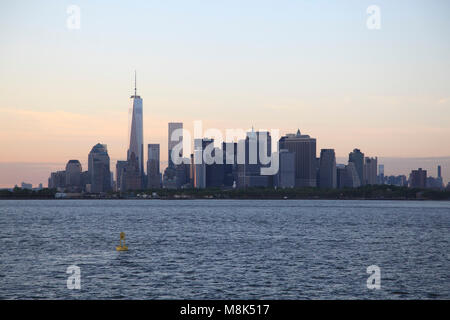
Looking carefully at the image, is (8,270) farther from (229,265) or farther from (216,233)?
(216,233)

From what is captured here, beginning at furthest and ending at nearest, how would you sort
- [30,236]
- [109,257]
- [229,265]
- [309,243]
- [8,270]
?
[30,236] → [309,243] → [109,257] → [229,265] → [8,270]

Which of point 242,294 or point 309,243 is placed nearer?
point 242,294

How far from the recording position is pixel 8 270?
47.3m

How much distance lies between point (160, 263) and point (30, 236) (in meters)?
39.9

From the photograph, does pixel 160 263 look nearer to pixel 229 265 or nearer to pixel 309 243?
pixel 229 265

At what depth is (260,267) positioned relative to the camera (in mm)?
49125

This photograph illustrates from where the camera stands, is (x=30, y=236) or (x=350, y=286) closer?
(x=350, y=286)
